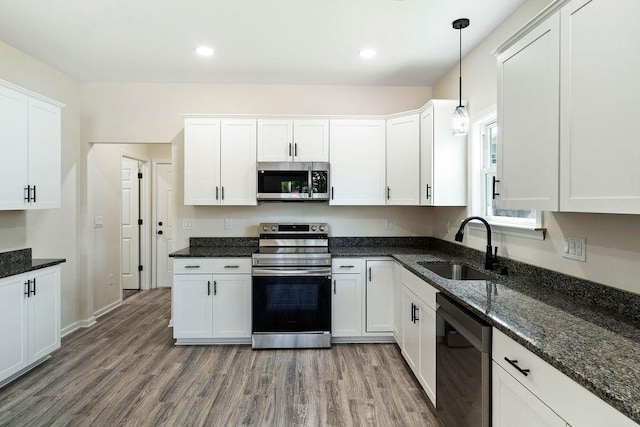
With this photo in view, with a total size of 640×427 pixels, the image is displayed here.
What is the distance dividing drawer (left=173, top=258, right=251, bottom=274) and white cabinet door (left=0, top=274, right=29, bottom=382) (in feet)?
3.69

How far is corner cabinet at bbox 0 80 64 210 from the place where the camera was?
2449 millimetres

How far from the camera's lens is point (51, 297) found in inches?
110

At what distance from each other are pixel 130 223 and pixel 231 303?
3.01m

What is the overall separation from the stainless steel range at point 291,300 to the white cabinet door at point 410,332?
728mm

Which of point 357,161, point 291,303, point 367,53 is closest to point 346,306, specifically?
point 291,303

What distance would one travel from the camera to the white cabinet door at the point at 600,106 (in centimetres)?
110

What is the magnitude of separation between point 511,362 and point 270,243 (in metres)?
2.58

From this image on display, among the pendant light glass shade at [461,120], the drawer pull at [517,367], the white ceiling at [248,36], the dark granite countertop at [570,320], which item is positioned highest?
the white ceiling at [248,36]

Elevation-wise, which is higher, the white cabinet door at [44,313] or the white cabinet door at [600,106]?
the white cabinet door at [600,106]

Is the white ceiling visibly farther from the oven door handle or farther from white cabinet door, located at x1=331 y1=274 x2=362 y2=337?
white cabinet door, located at x1=331 y1=274 x2=362 y2=337

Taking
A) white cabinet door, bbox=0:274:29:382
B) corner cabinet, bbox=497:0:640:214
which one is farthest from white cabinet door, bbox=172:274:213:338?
corner cabinet, bbox=497:0:640:214

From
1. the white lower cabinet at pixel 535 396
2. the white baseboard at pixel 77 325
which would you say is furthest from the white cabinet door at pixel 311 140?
the white baseboard at pixel 77 325

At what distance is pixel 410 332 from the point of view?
2586mm

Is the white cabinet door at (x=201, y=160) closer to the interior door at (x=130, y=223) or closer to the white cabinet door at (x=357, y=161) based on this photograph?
the white cabinet door at (x=357, y=161)
